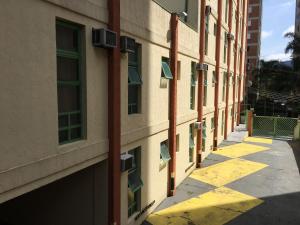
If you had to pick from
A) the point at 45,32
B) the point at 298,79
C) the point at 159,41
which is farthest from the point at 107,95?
the point at 298,79

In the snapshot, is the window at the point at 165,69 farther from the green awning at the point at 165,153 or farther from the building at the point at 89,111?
the green awning at the point at 165,153

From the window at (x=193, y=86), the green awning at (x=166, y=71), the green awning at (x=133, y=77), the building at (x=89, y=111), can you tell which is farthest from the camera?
the window at (x=193, y=86)

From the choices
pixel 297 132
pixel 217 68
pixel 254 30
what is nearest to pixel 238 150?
pixel 217 68

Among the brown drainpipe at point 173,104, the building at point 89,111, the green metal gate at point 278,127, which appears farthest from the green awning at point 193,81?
the green metal gate at point 278,127

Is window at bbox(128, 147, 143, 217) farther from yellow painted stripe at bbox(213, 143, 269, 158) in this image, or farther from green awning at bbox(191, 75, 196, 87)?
yellow painted stripe at bbox(213, 143, 269, 158)

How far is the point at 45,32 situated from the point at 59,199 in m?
4.86

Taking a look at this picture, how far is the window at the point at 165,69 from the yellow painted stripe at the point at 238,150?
10101mm

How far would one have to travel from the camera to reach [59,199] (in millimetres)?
8273

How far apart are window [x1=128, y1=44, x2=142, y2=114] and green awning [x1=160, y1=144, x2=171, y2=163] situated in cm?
259

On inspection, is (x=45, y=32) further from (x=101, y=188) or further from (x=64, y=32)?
(x=101, y=188)

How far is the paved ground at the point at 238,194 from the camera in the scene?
10.5 metres

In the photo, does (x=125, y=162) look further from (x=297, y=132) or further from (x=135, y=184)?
(x=297, y=132)

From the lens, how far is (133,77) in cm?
888

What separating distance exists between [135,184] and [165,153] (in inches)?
105
